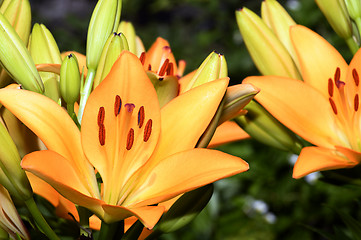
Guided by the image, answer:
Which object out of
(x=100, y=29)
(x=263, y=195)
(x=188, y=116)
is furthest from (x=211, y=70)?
(x=263, y=195)

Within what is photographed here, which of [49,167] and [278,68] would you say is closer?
[49,167]

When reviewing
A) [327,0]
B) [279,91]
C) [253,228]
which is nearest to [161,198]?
[279,91]

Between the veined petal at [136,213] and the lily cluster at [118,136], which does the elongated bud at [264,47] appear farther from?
the veined petal at [136,213]

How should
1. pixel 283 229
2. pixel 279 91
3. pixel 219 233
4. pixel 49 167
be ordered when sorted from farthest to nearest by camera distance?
pixel 283 229 → pixel 219 233 → pixel 279 91 → pixel 49 167

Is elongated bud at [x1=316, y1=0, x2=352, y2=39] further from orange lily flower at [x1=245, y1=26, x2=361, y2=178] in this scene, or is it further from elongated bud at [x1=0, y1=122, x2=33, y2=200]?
elongated bud at [x1=0, y1=122, x2=33, y2=200]

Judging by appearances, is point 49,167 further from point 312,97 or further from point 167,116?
point 312,97

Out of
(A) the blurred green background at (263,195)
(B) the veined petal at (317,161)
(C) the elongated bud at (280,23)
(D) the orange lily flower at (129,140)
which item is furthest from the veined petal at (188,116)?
(A) the blurred green background at (263,195)
